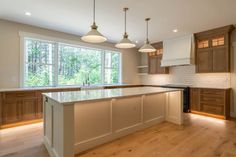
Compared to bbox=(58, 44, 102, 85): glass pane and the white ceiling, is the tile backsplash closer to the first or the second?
the white ceiling

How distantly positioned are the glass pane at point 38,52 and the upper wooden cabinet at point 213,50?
16.1ft

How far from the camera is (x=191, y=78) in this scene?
525cm

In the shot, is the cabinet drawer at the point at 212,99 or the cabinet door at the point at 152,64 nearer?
the cabinet drawer at the point at 212,99

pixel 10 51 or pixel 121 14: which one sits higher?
pixel 121 14

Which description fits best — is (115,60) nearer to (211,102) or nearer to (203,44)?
(203,44)

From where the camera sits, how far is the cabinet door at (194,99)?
4.64m

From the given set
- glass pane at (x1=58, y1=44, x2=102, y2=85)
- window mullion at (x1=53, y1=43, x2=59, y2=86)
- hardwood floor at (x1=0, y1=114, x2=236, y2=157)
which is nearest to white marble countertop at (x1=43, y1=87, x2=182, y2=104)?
hardwood floor at (x1=0, y1=114, x2=236, y2=157)

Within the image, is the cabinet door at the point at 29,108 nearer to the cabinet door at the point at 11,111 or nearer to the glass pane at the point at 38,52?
the cabinet door at the point at 11,111

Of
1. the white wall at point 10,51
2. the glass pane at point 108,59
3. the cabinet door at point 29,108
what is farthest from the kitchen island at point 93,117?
the glass pane at point 108,59

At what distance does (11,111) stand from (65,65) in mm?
2088

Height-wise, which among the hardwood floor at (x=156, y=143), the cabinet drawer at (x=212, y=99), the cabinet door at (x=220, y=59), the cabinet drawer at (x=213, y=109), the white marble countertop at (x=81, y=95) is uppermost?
the cabinet door at (x=220, y=59)

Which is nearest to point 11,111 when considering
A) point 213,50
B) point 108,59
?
point 108,59

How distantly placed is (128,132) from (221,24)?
390cm

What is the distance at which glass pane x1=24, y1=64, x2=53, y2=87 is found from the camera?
4234 millimetres
